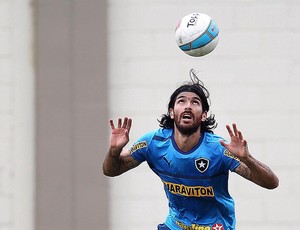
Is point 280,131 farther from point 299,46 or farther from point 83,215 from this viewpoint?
point 83,215

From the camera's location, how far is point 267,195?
7.86m

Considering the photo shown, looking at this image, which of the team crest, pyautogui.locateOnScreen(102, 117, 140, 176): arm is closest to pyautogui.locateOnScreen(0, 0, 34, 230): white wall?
pyautogui.locateOnScreen(102, 117, 140, 176): arm

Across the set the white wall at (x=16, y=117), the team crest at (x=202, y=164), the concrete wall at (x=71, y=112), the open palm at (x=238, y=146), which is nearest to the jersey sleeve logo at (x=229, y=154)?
the team crest at (x=202, y=164)

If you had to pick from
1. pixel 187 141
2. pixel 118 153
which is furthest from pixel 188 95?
pixel 118 153

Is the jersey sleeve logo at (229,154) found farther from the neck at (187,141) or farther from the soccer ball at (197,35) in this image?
the soccer ball at (197,35)

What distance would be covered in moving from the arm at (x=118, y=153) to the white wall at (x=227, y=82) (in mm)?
1340

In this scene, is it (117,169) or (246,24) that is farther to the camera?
(246,24)

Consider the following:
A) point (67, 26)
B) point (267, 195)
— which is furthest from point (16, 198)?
point (267, 195)

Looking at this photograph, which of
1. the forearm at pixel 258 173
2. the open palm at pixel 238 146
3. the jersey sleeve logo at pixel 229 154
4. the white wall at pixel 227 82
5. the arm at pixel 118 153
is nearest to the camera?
the open palm at pixel 238 146

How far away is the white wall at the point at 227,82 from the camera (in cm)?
778

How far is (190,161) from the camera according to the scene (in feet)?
20.1

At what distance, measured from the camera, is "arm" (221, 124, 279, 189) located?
18.6 ft

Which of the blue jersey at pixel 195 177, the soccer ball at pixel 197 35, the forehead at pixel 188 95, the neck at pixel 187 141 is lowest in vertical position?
the blue jersey at pixel 195 177

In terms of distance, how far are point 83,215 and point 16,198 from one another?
522 mm
